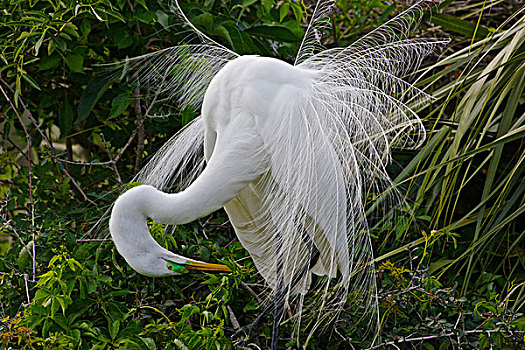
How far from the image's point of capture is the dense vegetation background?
Answer: 5.60 ft

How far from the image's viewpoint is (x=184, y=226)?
2117 millimetres

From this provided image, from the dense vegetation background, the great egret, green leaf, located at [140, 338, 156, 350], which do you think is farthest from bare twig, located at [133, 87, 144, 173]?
green leaf, located at [140, 338, 156, 350]

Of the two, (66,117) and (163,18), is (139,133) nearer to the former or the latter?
(66,117)

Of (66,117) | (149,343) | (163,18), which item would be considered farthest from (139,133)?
(149,343)

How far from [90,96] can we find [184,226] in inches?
25.4

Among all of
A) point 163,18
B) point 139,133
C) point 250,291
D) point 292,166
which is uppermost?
point 163,18

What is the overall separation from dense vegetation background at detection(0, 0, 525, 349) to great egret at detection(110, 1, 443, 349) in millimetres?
130

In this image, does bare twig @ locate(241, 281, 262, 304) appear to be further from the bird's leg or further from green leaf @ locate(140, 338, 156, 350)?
green leaf @ locate(140, 338, 156, 350)

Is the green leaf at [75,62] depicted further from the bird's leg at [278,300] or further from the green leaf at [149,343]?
the green leaf at [149,343]

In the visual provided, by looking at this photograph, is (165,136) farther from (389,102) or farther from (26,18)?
(389,102)

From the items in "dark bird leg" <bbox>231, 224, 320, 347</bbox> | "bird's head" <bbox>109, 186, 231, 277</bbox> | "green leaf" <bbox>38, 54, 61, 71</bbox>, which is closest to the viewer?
"bird's head" <bbox>109, 186, 231, 277</bbox>

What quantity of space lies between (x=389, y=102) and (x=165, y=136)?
1.11 meters

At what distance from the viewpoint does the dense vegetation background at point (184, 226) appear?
5.60 feet

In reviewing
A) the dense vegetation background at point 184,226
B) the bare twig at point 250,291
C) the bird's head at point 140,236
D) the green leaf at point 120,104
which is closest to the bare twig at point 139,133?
the dense vegetation background at point 184,226
